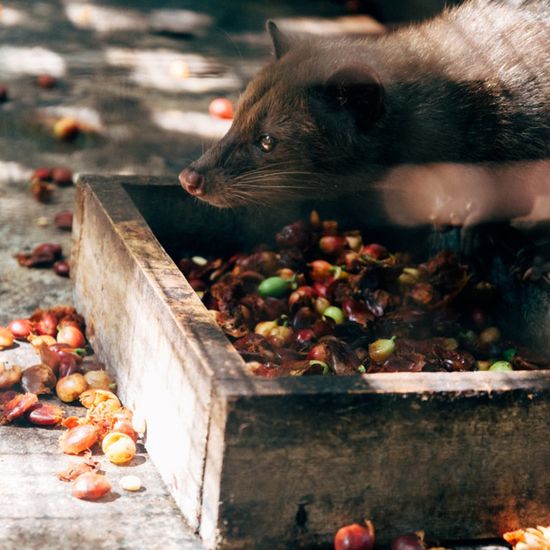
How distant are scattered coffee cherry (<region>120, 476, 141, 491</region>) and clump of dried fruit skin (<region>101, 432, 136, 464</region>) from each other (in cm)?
12

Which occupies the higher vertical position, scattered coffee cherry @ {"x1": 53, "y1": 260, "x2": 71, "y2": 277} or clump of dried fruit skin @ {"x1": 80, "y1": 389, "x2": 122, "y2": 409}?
clump of dried fruit skin @ {"x1": 80, "y1": 389, "x2": 122, "y2": 409}

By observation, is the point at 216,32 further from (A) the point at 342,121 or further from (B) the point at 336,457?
(B) the point at 336,457

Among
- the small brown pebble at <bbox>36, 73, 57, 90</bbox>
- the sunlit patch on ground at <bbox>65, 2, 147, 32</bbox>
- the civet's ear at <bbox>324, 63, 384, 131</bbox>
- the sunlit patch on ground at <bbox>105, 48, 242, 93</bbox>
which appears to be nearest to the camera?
the civet's ear at <bbox>324, 63, 384, 131</bbox>

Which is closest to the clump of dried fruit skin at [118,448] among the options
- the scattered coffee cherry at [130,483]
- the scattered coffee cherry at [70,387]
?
the scattered coffee cherry at [130,483]

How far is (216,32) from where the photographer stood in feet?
32.3

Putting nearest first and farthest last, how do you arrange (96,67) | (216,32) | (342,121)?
(342,121) → (96,67) → (216,32)

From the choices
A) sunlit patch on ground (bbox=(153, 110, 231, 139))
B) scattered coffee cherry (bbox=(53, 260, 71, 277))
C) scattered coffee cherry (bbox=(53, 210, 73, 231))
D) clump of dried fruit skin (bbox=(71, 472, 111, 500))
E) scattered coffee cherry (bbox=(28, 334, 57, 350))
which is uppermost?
clump of dried fruit skin (bbox=(71, 472, 111, 500))

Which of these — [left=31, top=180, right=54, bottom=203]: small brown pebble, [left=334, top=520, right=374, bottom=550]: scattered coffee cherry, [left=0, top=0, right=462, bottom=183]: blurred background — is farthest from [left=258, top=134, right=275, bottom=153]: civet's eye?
[left=31, top=180, right=54, bottom=203]: small brown pebble

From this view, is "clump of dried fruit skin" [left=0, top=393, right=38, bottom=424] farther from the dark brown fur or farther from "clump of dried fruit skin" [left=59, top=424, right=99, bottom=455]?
the dark brown fur

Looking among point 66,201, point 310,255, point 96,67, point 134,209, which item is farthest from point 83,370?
point 96,67

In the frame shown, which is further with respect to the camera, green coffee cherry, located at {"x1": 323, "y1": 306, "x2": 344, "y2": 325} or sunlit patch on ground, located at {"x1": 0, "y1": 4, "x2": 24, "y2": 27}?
sunlit patch on ground, located at {"x1": 0, "y1": 4, "x2": 24, "y2": 27}

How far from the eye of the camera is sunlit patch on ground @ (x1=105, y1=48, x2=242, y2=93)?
832 cm

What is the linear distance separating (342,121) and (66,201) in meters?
2.46

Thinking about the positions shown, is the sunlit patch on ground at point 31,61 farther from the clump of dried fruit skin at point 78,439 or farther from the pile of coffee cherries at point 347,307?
the clump of dried fruit skin at point 78,439
